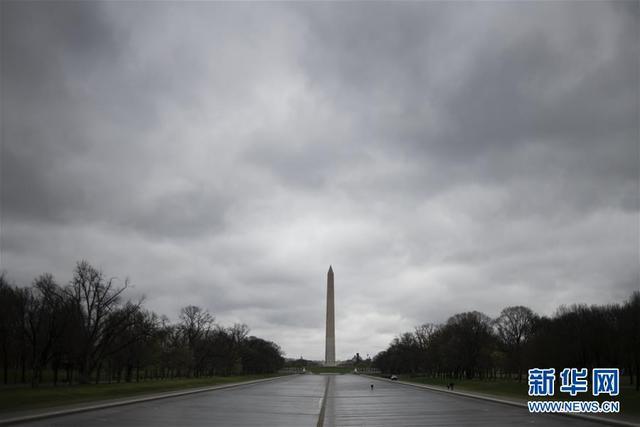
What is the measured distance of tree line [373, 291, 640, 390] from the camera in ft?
185

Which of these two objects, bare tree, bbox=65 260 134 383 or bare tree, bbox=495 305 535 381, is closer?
bare tree, bbox=65 260 134 383

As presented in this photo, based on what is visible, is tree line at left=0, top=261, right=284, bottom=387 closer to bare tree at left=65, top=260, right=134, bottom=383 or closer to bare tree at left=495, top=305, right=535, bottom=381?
bare tree at left=65, top=260, right=134, bottom=383

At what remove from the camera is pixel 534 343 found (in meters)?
69.4

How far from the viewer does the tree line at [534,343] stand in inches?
2217

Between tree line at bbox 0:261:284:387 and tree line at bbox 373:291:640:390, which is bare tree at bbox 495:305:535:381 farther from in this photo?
tree line at bbox 0:261:284:387

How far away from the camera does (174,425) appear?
21.5 m

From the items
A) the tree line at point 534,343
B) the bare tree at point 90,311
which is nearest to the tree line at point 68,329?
the bare tree at point 90,311

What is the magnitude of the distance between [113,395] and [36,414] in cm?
1578

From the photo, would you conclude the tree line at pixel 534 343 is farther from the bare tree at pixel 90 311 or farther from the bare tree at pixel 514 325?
the bare tree at pixel 90 311

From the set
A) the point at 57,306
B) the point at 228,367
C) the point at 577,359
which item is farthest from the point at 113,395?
the point at 228,367

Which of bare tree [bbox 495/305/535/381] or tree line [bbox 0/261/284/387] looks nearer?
tree line [bbox 0/261/284/387]

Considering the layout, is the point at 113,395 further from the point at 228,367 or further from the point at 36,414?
the point at 228,367

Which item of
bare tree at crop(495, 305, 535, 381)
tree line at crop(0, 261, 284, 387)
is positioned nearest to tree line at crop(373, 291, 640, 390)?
bare tree at crop(495, 305, 535, 381)

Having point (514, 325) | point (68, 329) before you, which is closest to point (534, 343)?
point (514, 325)
